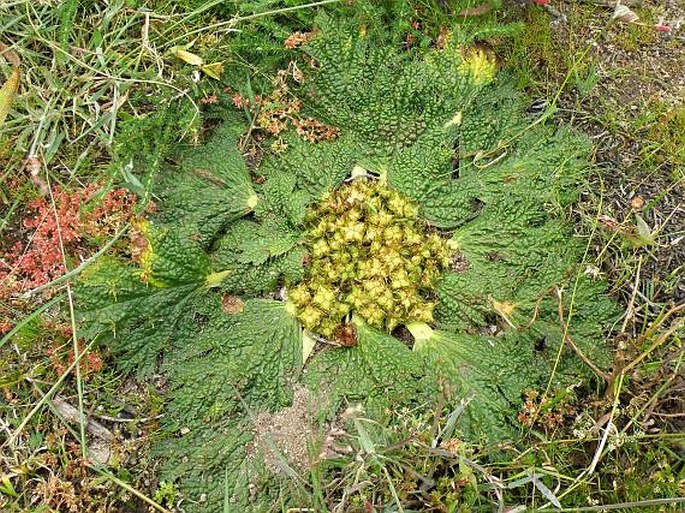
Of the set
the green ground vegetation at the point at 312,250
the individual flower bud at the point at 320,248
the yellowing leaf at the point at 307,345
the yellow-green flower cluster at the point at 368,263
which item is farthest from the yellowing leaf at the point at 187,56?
the yellowing leaf at the point at 307,345

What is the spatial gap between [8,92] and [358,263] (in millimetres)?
1456

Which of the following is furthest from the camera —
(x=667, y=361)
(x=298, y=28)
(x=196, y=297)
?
(x=298, y=28)

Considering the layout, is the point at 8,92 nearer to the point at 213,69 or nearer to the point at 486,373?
the point at 213,69

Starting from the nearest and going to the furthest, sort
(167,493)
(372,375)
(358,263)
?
(167,493) → (372,375) → (358,263)

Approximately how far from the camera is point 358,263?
2621mm

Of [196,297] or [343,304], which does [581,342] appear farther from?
[196,297]

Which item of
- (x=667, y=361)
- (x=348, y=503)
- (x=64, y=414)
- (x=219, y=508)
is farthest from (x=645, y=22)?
(x=64, y=414)

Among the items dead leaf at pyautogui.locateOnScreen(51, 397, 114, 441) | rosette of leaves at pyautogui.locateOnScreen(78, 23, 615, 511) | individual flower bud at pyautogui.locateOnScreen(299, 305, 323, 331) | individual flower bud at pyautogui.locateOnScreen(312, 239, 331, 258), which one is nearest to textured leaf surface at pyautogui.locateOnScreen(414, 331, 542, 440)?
rosette of leaves at pyautogui.locateOnScreen(78, 23, 615, 511)

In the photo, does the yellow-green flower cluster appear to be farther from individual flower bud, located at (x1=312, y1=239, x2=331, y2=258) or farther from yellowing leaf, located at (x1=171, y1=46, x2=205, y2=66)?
yellowing leaf, located at (x1=171, y1=46, x2=205, y2=66)

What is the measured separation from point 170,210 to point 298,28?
2.94 ft

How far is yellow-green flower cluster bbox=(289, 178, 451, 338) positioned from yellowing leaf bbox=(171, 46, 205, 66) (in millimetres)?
723

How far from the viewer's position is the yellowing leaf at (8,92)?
262 cm

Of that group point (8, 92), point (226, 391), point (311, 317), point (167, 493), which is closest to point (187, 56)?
point (8, 92)

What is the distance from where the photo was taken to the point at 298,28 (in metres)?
2.82
